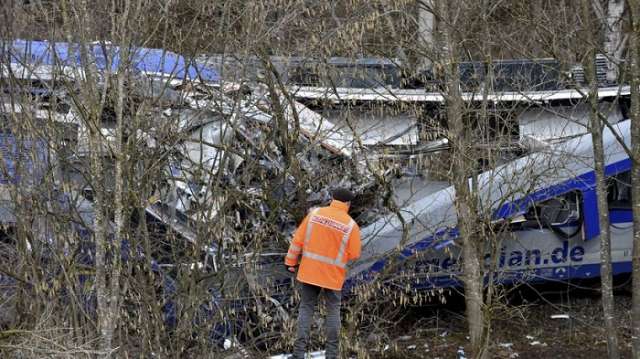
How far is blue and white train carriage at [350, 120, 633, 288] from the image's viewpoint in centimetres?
981

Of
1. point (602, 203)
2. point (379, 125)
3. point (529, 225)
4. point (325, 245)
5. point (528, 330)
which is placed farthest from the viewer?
point (529, 225)

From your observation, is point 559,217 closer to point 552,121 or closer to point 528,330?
point 552,121

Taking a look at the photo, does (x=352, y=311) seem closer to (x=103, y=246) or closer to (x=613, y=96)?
(x=103, y=246)

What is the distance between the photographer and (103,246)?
8109 millimetres

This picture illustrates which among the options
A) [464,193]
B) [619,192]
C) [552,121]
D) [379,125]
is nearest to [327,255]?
[464,193]

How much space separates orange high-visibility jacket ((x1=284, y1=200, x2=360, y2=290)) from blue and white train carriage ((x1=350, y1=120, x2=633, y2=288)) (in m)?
1.21

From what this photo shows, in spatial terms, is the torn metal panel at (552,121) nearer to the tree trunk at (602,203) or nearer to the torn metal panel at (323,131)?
the tree trunk at (602,203)

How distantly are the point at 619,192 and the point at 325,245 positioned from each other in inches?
202

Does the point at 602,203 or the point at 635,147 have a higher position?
the point at 635,147

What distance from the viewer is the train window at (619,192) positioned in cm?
1187

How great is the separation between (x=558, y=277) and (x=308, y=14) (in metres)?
4.88

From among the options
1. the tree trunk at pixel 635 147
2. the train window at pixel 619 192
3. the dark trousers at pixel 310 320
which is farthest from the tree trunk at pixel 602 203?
the dark trousers at pixel 310 320

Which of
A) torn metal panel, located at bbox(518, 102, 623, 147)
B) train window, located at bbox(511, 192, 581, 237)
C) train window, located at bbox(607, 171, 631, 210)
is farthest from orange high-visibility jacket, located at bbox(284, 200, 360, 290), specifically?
train window, located at bbox(607, 171, 631, 210)

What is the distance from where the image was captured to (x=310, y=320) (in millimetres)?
8938
